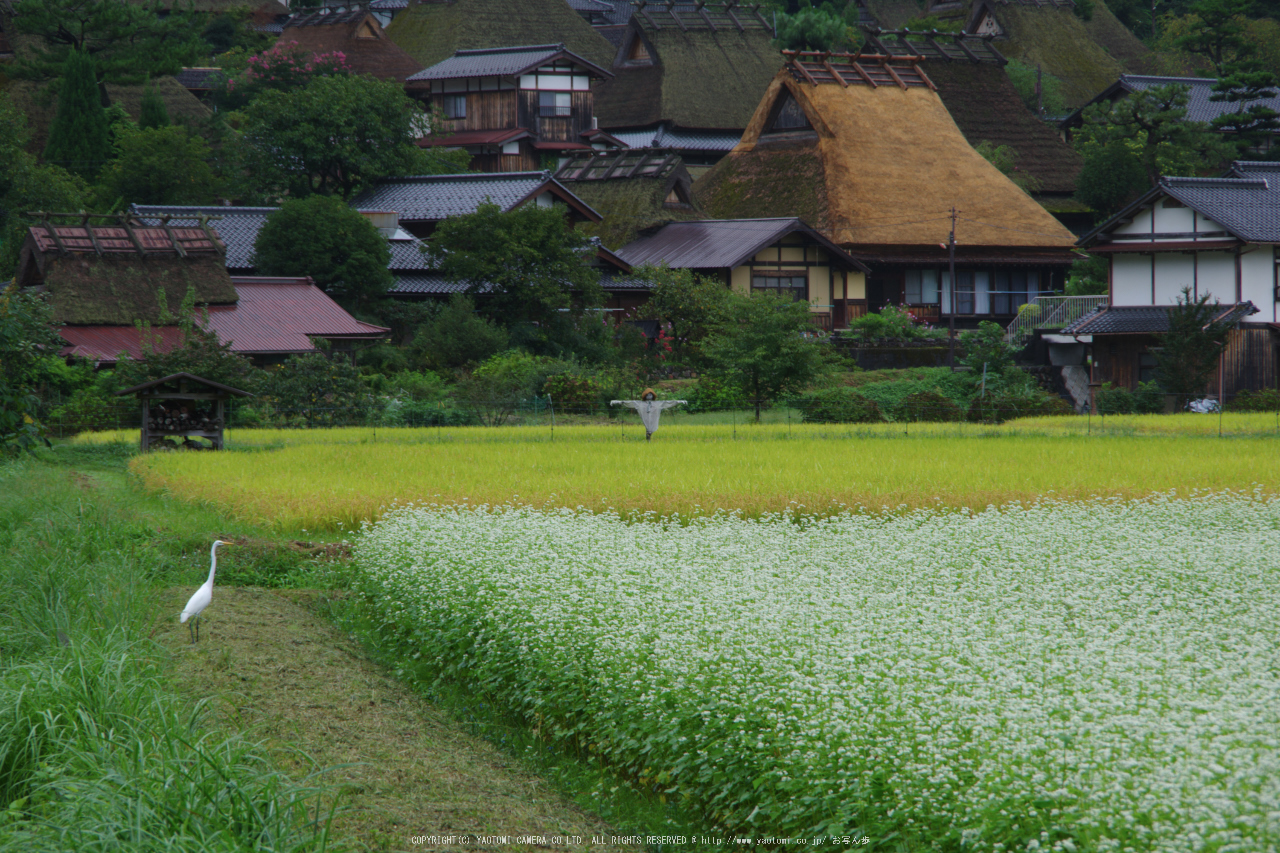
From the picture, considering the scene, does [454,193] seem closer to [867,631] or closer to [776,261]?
[776,261]

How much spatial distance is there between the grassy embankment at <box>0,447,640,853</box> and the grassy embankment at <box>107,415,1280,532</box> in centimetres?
258

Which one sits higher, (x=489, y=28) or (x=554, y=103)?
(x=489, y=28)

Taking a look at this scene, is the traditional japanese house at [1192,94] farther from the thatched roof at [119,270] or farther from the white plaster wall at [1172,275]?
the thatched roof at [119,270]

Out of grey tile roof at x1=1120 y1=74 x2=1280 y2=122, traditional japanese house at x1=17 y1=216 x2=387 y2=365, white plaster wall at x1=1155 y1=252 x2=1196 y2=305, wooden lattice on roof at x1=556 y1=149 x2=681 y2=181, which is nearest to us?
Result: traditional japanese house at x1=17 y1=216 x2=387 y2=365

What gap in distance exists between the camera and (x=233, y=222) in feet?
93.7

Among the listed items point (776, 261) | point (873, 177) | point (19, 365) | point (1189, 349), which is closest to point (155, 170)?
point (776, 261)

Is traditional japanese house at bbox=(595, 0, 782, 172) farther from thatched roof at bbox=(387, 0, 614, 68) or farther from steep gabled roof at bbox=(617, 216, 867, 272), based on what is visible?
steep gabled roof at bbox=(617, 216, 867, 272)

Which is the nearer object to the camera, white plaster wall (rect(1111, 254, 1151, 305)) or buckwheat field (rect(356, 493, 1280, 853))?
buckwheat field (rect(356, 493, 1280, 853))

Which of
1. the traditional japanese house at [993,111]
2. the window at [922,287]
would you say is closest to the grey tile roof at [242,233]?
the window at [922,287]

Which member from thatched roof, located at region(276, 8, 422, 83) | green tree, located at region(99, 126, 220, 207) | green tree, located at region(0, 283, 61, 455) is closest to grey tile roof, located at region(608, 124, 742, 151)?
thatched roof, located at region(276, 8, 422, 83)

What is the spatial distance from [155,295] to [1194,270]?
847 inches

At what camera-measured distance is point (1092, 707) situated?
4.33 metres

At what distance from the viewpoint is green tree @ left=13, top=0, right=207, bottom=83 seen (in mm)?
32281

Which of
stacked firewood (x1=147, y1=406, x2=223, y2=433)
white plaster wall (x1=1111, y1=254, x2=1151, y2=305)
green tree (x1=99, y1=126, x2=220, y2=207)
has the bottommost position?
stacked firewood (x1=147, y1=406, x2=223, y2=433)
